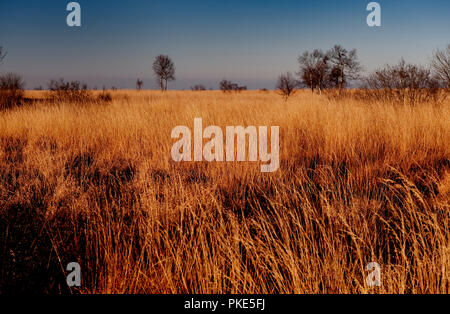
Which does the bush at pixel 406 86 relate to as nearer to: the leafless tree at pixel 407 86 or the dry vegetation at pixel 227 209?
the leafless tree at pixel 407 86

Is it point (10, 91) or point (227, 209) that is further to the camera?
point (10, 91)

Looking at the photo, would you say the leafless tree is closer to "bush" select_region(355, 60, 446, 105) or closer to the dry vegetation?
"bush" select_region(355, 60, 446, 105)

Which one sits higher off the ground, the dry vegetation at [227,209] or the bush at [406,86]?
the bush at [406,86]

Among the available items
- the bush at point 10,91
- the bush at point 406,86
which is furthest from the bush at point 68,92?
the bush at point 406,86

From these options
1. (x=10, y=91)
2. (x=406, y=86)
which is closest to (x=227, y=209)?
(x=406, y=86)

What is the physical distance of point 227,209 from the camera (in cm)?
265

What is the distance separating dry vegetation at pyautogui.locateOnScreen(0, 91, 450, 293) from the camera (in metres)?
1.71

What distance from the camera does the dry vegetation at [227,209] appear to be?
1709mm

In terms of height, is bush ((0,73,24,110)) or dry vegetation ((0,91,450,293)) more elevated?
bush ((0,73,24,110))

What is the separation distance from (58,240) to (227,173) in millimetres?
1925

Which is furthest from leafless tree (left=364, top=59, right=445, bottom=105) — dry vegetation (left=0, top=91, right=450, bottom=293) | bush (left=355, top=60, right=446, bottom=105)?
dry vegetation (left=0, top=91, right=450, bottom=293)

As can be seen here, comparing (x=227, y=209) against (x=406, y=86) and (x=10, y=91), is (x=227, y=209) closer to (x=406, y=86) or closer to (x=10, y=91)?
(x=406, y=86)

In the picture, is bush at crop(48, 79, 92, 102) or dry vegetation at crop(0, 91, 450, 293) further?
bush at crop(48, 79, 92, 102)
